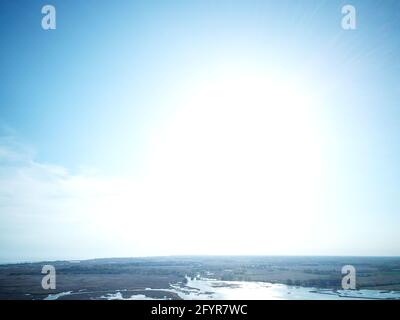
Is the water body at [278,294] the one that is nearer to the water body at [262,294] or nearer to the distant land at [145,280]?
the water body at [262,294]

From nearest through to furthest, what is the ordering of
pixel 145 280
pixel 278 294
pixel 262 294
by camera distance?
pixel 262 294 → pixel 278 294 → pixel 145 280

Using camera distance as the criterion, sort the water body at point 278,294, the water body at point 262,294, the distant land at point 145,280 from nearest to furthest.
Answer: the water body at point 262,294
the water body at point 278,294
the distant land at point 145,280

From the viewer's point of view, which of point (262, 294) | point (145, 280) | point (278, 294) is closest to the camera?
point (262, 294)

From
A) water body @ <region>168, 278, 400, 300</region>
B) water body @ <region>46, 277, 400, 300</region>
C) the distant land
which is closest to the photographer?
water body @ <region>46, 277, 400, 300</region>

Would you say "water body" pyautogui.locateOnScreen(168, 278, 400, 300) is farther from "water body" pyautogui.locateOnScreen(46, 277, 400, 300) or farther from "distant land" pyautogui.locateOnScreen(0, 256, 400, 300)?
"distant land" pyautogui.locateOnScreen(0, 256, 400, 300)

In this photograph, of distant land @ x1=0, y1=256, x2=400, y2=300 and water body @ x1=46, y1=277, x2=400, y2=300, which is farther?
distant land @ x1=0, y1=256, x2=400, y2=300

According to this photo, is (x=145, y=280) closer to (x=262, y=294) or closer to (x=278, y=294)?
(x=262, y=294)

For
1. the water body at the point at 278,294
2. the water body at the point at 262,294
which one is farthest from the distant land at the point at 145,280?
the water body at the point at 278,294

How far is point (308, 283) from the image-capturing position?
1323 inches

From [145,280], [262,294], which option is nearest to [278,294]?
[262,294]

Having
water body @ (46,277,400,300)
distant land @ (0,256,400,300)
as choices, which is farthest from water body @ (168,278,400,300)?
distant land @ (0,256,400,300)
